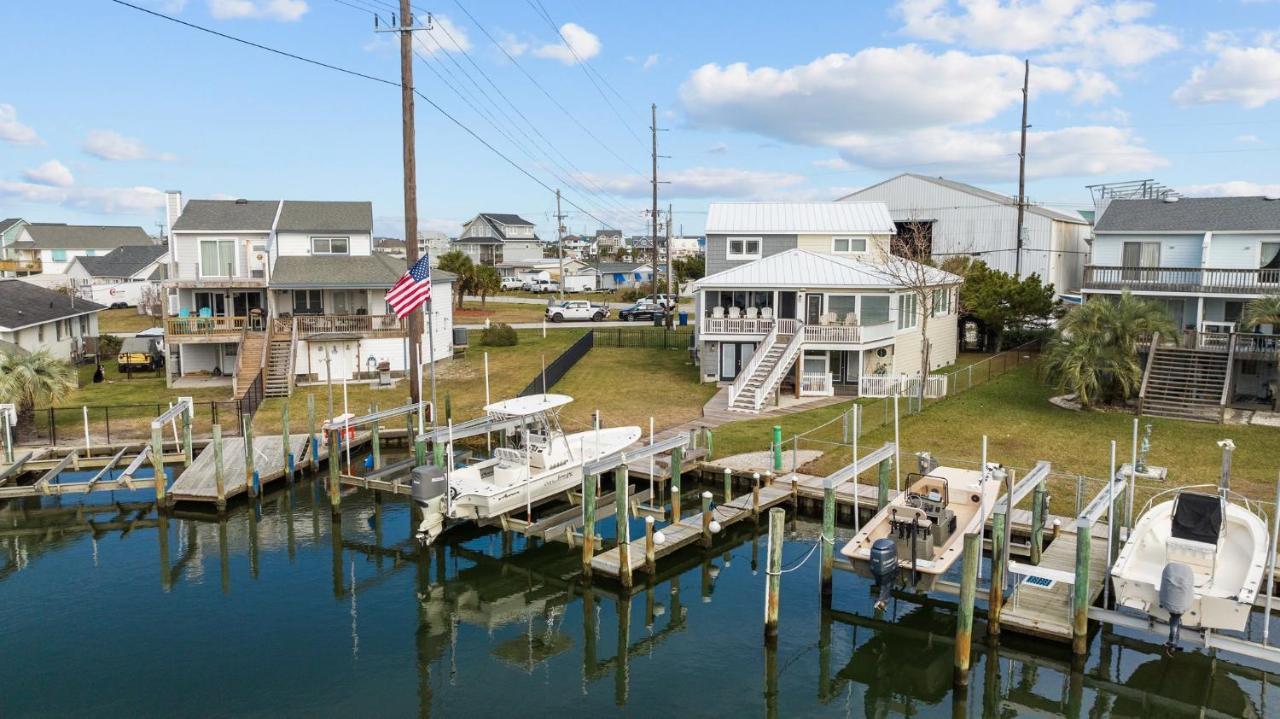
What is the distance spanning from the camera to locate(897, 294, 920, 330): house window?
39.3 metres

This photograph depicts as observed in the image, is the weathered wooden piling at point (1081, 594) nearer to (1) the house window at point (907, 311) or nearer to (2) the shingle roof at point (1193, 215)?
(1) the house window at point (907, 311)

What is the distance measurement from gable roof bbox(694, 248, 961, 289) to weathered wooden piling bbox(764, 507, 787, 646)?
2208 cm

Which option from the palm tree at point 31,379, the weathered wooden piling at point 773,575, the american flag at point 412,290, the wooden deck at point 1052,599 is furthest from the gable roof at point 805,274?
the palm tree at point 31,379

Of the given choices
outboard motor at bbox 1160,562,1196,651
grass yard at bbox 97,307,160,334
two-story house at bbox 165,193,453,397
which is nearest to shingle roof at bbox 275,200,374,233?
two-story house at bbox 165,193,453,397

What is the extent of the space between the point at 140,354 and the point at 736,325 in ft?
92.3

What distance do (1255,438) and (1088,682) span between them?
16.3 meters

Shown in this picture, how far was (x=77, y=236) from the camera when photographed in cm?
10638

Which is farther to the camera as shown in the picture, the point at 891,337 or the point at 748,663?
the point at 891,337

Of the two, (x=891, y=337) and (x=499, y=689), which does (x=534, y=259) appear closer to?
(x=891, y=337)

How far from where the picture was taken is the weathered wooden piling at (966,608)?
15.9m

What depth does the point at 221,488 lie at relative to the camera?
25.1m

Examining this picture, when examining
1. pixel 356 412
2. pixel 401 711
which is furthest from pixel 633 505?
pixel 356 412

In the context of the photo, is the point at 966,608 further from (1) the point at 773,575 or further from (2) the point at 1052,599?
(1) the point at 773,575

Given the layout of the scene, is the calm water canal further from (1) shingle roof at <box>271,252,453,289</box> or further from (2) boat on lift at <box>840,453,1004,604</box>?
(1) shingle roof at <box>271,252,453,289</box>
